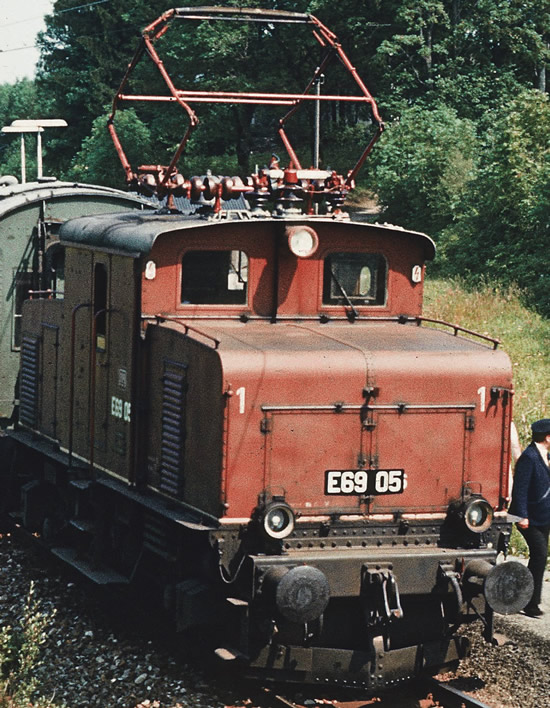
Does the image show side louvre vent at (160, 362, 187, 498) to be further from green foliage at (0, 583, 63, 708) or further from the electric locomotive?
green foliage at (0, 583, 63, 708)

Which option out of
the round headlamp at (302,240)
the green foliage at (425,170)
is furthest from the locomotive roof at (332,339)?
the green foliage at (425,170)

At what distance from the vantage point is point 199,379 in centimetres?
924

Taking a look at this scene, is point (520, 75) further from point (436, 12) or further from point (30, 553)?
point (30, 553)

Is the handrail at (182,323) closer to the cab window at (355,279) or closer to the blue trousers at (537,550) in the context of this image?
the cab window at (355,279)

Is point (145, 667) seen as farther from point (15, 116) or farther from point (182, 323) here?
point (15, 116)

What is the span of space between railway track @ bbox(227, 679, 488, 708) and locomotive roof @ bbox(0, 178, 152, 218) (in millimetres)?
6784

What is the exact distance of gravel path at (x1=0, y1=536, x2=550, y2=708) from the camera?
9.36 metres

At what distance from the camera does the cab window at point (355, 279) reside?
34.6ft

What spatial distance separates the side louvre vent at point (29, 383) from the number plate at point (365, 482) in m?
4.94

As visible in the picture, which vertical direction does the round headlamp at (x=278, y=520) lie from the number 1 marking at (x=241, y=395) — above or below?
below

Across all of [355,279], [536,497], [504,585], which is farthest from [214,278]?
[536,497]

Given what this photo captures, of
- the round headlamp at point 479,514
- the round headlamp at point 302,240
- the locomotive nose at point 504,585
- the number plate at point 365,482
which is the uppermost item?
the round headlamp at point 302,240

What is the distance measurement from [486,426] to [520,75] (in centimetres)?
3526

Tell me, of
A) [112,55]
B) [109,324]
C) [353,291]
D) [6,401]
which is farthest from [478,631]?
[112,55]
